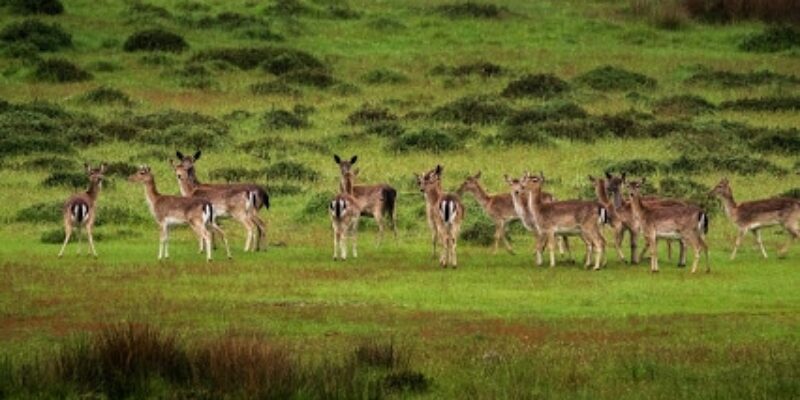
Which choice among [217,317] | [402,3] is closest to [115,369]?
[217,317]

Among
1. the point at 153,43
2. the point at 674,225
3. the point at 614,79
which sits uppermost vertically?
the point at 153,43

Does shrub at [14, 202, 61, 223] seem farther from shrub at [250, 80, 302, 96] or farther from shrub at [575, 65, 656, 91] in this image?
shrub at [575, 65, 656, 91]

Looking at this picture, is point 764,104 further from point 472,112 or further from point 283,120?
point 283,120

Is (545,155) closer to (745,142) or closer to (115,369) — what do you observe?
(745,142)

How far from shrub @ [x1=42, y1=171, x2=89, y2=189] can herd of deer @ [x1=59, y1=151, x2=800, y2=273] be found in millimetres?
5216

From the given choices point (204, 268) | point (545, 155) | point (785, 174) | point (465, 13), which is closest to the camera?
point (204, 268)

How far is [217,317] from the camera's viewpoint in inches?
783

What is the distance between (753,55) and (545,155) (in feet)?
61.8

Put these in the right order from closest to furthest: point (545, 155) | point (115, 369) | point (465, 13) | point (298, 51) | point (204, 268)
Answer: point (115, 369) → point (204, 268) → point (545, 155) → point (298, 51) → point (465, 13)

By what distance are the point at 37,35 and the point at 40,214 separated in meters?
22.7

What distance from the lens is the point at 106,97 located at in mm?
45000

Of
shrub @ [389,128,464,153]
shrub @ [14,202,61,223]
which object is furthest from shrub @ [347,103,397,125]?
shrub @ [14,202,61,223]

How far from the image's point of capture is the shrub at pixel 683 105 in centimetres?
4406

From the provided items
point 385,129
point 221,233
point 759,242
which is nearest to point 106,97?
point 385,129
